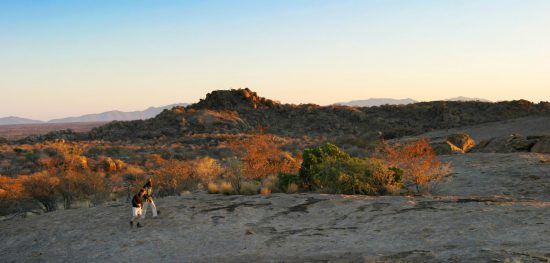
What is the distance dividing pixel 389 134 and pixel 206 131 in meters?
22.0

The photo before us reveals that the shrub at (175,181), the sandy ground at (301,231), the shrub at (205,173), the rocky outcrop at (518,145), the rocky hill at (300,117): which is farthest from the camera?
the rocky hill at (300,117)

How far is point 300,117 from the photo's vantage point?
72.2 m

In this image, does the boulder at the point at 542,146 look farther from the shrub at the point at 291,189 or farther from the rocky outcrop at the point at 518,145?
the shrub at the point at 291,189

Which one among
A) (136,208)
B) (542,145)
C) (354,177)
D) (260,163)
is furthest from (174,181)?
(542,145)

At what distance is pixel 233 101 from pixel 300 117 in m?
10.5

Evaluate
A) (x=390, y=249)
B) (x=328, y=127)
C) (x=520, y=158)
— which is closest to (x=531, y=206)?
(x=390, y=249)

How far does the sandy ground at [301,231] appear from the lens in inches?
386

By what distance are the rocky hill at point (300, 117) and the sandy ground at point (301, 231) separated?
44.5 metres

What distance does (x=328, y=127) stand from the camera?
2660 inches

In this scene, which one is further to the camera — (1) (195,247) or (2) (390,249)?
(1) (195,247)

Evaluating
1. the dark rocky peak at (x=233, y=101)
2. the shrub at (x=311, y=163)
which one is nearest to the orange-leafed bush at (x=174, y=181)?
the shrub at (x=311, y=163)

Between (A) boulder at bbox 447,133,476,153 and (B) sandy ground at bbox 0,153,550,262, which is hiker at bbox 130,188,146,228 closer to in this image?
(B) sandy ground at bbox 0,153,550,262

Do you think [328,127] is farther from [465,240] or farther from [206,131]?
[465,240]

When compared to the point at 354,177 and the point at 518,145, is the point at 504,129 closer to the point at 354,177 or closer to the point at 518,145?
the point at 518,145
